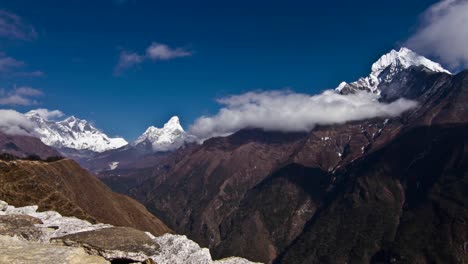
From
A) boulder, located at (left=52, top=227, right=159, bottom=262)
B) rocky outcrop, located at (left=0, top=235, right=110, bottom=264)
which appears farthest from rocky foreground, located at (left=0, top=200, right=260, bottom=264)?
rocky outcrop, located at (left=0, top=235, right=110, bottom=264)

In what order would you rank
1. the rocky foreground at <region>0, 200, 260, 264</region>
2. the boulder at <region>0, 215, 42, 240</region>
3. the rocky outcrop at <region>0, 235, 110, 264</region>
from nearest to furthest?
the rocky outcrop at <region>0, 235, 110, 264</region>, the rocky foreground at <region>0, 200, 260, 264</region>, the boulder at <region>0, 215, 42, 240</region>

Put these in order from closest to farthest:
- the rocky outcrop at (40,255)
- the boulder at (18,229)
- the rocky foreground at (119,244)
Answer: the rocky outcrop at (40,255)
the rocky foreground at (119,244)
the boulder at (18,229)

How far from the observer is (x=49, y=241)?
2070cm

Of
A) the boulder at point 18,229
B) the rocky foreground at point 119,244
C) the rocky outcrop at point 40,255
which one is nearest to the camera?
the rocky outcrop at point 40,255

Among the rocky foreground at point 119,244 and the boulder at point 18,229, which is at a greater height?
the boulder at point 18,229

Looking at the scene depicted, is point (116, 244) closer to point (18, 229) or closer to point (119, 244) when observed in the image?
point (119, 244)

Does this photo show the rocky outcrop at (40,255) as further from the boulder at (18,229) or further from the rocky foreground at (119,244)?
the boulder at (18,229)

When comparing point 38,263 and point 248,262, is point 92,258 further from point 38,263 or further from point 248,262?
point 248,262

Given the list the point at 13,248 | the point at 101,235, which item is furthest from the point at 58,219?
the point at 13,248

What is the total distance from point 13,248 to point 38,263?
6.29ft

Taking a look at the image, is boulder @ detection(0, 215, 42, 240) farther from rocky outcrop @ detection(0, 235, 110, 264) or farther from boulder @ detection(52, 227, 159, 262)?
rocky outcrop @ detection(0, 235, 110, 264)

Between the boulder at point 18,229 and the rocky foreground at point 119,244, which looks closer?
the rocky foreground at point 119,244

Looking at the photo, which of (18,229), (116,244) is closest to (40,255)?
(116,244)

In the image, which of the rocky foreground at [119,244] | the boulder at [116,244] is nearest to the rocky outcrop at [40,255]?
the rocky foreground at [119,244]
